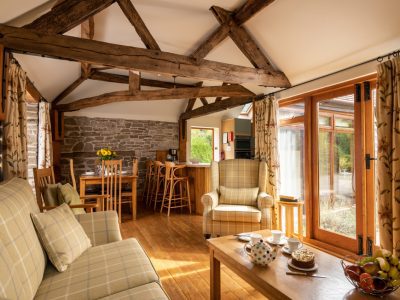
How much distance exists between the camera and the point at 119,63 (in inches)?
89.9

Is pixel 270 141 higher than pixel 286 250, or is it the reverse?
pixel 270 141

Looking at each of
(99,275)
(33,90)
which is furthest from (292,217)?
(33,90)

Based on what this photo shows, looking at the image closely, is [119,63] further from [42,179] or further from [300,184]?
[300,184]

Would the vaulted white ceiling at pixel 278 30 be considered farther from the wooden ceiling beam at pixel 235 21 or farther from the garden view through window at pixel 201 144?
the garden view through window at pixel 201 144

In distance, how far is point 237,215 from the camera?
281cm

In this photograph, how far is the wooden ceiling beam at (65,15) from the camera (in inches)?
80.0

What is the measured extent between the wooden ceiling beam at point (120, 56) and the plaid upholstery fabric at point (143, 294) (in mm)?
1946

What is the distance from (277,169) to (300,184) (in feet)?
1.27

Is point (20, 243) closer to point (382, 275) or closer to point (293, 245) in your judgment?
point (293, 245)

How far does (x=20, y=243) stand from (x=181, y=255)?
1784 millimetres

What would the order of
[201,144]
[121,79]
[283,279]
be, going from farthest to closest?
[201,144] < [121,79] < [283,279]

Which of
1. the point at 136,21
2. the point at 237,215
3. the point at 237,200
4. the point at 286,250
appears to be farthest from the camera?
the point at 237,200

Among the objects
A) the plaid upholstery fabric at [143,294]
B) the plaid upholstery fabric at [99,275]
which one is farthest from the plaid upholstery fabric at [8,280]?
the plaid upholstery fabric at [143,294]

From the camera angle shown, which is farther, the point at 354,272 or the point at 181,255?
the point at 181,255
